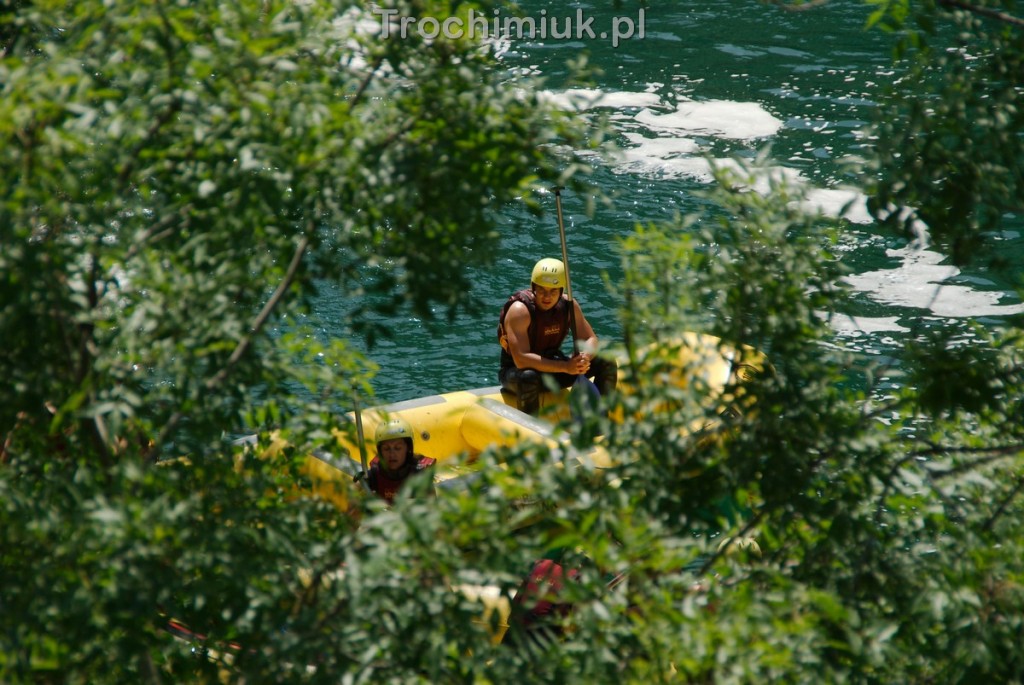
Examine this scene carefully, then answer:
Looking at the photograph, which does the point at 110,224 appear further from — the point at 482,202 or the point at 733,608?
the point at 733,608

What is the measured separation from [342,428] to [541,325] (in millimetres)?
4538

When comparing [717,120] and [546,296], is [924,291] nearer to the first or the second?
[717,120]

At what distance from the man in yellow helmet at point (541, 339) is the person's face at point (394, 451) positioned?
1.79m

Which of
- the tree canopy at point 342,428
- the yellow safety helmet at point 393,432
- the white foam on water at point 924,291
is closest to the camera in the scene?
the tree canopy at point 342,428

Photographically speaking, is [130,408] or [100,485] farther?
[100,485]

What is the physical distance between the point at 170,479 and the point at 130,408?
252 mm

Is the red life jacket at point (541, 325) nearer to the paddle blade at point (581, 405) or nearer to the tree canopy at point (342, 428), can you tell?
the tree canopy at point (342, 428)

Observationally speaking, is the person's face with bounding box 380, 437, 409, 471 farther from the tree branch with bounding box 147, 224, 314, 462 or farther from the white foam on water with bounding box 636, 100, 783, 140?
the white foam on water with bounding box 636, 100, 783, 140

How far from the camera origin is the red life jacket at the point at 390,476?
6492 millimetres

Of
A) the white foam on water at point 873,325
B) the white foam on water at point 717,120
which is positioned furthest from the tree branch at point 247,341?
the white foam on water at point 717,120

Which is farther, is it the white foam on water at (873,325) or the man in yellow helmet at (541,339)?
the white foam on water at (873,325)

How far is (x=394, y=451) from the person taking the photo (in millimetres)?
6500

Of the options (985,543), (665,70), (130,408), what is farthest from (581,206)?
(130,408)

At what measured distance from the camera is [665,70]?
17141mm
